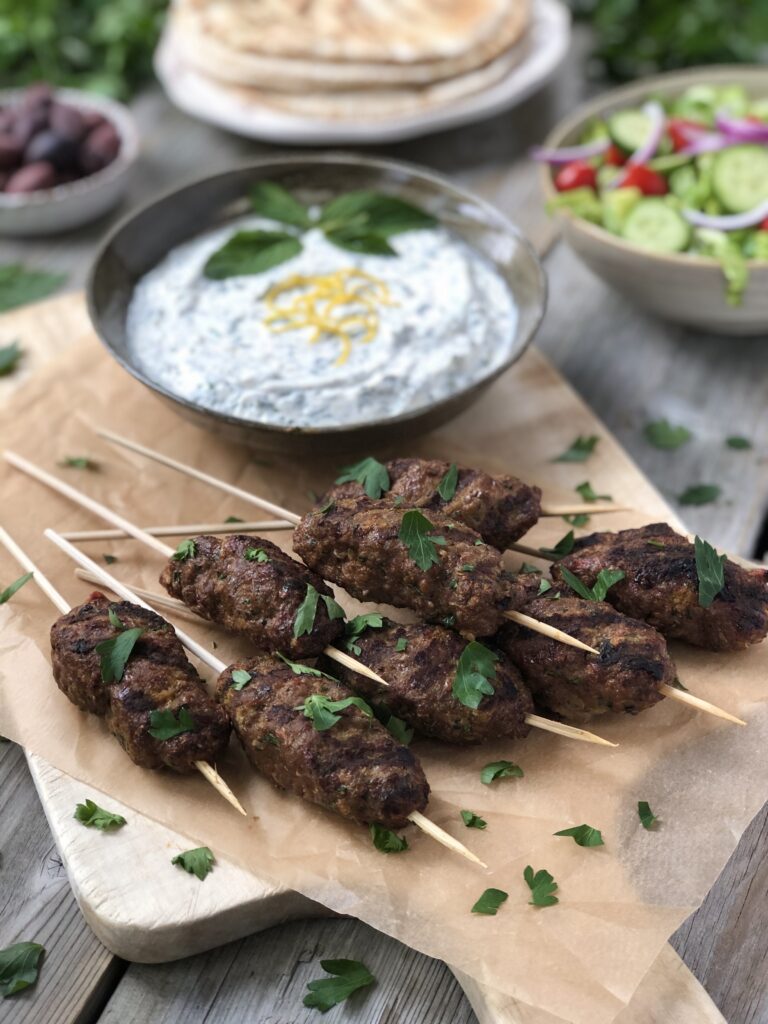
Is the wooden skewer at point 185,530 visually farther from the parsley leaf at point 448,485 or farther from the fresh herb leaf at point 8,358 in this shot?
the fresh herb leaf at point 8,358

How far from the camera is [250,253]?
4.37 meters

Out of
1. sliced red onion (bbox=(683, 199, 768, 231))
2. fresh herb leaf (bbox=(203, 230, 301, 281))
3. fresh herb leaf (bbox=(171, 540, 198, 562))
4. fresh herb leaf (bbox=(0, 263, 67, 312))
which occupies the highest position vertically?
fresh herb leaf (bbox=(203, 230, 301, 281))

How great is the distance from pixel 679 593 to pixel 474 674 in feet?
2.24

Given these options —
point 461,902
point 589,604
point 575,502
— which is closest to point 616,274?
point 575,502

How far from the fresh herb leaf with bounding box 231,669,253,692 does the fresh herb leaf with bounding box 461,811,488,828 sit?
69 cm

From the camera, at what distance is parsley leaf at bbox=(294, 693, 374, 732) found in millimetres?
2787

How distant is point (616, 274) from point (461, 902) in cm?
286

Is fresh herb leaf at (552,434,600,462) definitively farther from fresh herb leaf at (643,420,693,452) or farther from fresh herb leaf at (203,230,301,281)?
fresh herb leaf at (203,230,301,281)

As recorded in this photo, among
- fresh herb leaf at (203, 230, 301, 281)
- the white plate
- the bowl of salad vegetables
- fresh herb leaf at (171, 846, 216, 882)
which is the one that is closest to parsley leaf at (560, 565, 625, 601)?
fresh herb leaf at (171, 846, 216, 882)

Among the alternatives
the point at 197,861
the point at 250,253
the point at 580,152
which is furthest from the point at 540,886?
the point at 580,152

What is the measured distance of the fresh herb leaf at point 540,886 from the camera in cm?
264

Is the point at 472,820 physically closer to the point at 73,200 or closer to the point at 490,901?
the point at 490,901

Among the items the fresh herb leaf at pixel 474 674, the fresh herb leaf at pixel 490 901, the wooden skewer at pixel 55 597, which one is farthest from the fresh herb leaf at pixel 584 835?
the wooden skewer at pixel 55 597

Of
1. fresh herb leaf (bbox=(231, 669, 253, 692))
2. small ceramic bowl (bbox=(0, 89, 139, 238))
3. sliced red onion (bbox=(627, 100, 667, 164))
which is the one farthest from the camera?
small ceramic bowl (bbox=(0, 89, 139, 238))
